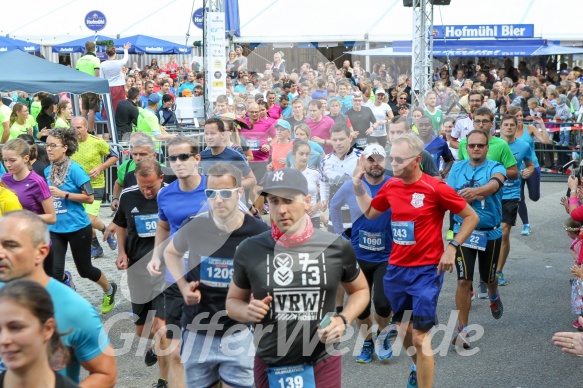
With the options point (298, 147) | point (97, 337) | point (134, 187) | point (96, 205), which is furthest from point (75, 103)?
point (97, 337)

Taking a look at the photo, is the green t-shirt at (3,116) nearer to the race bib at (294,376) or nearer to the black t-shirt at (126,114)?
the black t-shirt at (126,114)

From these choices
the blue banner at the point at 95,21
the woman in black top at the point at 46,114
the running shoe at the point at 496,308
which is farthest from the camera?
the blue banner at the point at 95,21

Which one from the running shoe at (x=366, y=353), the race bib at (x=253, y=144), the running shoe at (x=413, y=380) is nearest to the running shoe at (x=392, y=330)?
the running shoe at (x=366, y=353)

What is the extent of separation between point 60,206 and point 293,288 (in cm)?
466

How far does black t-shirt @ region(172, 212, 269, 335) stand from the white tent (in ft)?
72.5

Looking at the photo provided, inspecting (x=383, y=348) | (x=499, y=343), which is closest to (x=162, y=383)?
(x=383, y=348)

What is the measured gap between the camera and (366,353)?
7719 millimetres

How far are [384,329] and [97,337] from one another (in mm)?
4324

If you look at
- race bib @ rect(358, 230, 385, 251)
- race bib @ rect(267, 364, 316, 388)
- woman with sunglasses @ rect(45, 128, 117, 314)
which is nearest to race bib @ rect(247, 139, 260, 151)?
woman with sunglasses @ rect(45, 128, 117, 314)

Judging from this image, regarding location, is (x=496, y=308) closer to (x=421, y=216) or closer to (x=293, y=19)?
(x=421, y=216)

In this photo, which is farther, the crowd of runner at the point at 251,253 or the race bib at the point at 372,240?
the race bib at the point at 372,240

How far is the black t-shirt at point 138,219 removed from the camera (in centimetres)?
729

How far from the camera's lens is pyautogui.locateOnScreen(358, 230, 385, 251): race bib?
7.56 m

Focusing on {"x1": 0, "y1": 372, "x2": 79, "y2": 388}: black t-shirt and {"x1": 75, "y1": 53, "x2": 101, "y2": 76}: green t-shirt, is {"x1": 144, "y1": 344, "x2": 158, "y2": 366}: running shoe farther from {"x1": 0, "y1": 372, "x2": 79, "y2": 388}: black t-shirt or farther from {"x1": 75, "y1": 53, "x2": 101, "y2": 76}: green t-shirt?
{"x1": 75, "y1": 53, "x2": 101, "y2": 76}: green t-shirt
